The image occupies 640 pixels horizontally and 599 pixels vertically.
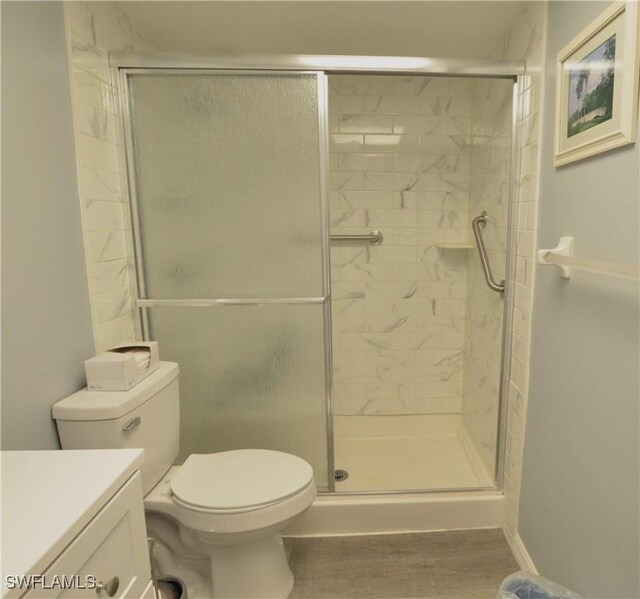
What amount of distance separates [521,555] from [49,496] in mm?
1713

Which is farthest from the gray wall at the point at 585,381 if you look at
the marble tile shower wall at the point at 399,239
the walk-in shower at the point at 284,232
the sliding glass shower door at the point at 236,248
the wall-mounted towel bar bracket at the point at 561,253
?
the marble tile shower wall at the point at 399,239

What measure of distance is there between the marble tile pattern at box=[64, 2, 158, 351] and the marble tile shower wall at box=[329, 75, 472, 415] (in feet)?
4.02

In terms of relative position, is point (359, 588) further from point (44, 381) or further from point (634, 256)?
point (634, 256)

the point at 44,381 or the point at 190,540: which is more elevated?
the point at 44,381

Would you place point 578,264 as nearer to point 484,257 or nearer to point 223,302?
point 484,257

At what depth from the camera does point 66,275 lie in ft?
4.48

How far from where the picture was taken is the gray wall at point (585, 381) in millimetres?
1027

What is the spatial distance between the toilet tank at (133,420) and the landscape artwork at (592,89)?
1573mm

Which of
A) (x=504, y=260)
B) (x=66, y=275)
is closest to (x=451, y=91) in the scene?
(x=504, y=260)

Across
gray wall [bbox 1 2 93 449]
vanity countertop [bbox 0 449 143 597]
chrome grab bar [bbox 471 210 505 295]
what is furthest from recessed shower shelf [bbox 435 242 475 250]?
vanity countertop [bbox 0 449 143 597]

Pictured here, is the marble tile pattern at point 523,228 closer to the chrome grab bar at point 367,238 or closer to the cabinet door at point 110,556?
the chrome grab bar at point 367,238

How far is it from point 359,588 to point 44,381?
1.34 meters

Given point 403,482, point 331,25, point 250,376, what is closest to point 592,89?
point 331,25

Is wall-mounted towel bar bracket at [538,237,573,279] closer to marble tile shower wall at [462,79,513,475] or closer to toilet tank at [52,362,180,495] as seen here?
marble tile shower wall at [462,79,513,475]
